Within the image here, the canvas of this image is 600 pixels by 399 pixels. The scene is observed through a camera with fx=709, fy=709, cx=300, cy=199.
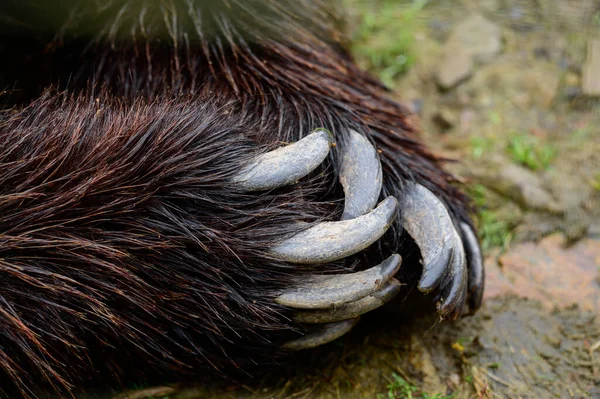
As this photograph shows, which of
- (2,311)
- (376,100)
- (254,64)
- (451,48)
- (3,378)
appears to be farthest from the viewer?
(451,48)

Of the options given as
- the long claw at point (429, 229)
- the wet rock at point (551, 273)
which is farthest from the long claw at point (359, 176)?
the wet rock at point (551, 273)

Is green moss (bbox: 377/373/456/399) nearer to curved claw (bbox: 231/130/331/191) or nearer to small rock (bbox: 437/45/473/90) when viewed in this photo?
curved claw (bbox: 231/130/331/191)

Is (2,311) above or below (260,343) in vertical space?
above

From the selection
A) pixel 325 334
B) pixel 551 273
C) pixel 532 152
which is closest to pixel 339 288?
pixel 325 334

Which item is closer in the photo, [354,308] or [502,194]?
[354,308]

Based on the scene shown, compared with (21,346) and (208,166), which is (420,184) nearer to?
(208,166)

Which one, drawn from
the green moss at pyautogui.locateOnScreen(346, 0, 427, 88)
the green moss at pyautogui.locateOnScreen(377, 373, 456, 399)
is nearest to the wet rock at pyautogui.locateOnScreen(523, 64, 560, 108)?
the green moss at pyautogui.locateOnScreen(346, 0, 427, 88)

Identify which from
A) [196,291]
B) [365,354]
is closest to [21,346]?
[196,291]

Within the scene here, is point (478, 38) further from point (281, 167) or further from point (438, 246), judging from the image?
point (281, 167)
